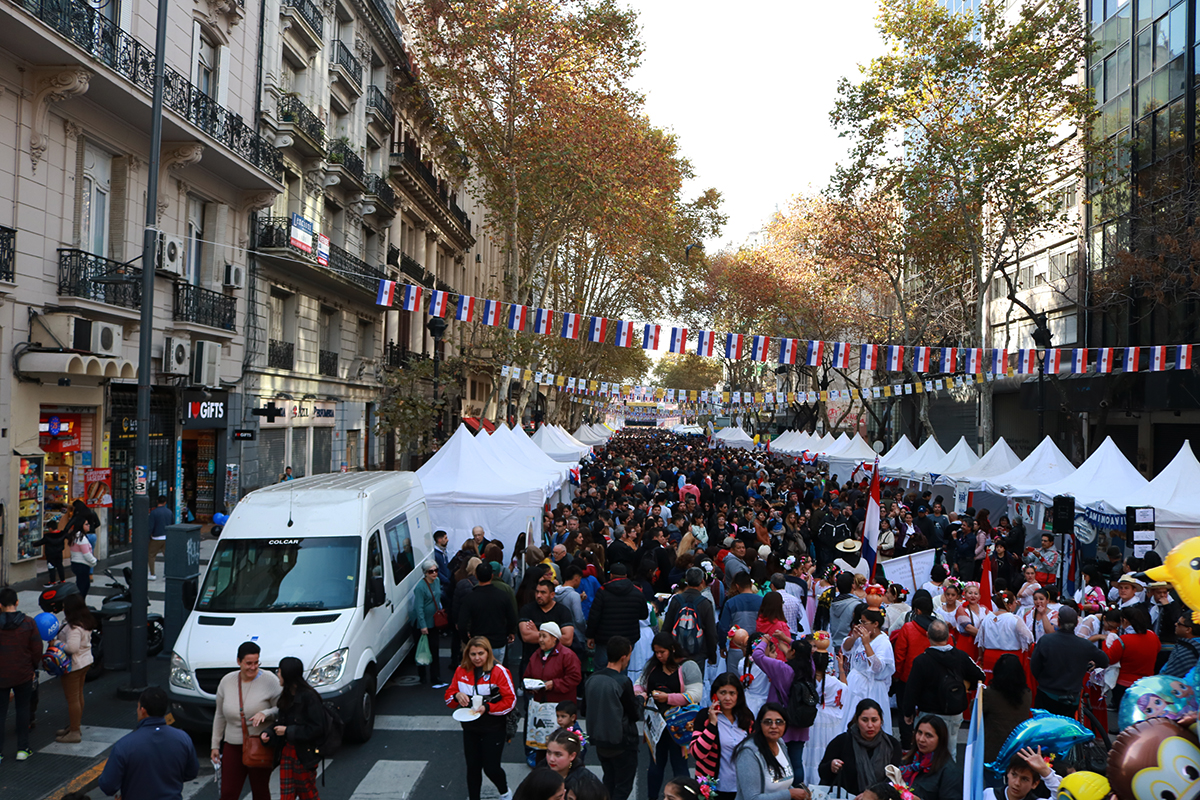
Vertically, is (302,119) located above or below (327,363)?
above

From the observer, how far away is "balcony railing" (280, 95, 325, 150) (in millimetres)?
23477

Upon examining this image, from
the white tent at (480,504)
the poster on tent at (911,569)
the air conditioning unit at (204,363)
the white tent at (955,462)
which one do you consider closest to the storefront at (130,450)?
the air conditioning unit at (204,363)

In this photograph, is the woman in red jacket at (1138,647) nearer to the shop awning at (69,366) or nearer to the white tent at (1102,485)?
the white tent at (1102,485)

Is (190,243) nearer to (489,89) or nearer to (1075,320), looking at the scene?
(489,89)

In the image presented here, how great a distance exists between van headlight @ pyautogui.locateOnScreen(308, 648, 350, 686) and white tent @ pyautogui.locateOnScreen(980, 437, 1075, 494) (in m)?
13.9

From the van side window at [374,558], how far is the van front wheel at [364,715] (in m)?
1.04

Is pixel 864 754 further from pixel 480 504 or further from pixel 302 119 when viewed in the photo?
pixel 302 119

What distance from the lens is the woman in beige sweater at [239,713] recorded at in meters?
6.16

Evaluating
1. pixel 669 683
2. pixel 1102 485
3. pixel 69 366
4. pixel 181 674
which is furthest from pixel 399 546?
pixel 1102 485

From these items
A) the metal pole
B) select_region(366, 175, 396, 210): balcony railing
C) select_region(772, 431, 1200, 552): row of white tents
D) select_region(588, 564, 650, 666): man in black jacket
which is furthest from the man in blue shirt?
select_region(366, 175, 396, 210): balcony railing

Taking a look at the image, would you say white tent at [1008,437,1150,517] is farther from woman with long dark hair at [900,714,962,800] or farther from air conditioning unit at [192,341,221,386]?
air conditioning unit at [192,341,221,386]

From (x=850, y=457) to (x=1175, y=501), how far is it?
49.4 ft

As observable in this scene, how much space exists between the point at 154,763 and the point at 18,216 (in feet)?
40.3

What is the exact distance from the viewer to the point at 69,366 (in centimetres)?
1455
